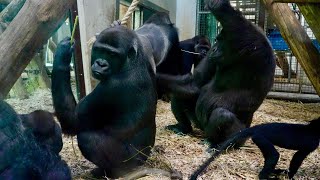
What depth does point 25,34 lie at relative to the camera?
7.16 ft

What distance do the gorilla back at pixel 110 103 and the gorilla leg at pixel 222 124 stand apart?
0.94 meters

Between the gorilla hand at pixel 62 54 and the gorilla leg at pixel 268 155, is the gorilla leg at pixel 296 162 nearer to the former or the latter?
the gorilla leg at pixel 268 155

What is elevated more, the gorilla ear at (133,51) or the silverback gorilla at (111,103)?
the gorilla ear at (133,51)

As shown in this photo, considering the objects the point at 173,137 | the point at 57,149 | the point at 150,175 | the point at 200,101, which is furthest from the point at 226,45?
the point at 57,149

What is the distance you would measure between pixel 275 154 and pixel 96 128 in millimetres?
1183

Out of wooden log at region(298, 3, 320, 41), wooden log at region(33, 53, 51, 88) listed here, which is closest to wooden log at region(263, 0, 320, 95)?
wooden log at region(298, 3, 320, 41)

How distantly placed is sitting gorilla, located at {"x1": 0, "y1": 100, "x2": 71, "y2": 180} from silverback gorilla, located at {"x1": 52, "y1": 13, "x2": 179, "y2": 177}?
692 mm

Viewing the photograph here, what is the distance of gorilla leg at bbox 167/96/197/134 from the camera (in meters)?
4.00

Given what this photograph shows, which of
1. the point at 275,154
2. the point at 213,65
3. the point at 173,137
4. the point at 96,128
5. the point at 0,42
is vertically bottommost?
the point at 173,137

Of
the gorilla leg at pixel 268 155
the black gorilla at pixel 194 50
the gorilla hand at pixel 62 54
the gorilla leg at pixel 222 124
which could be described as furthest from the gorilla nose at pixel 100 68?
the black gorilla at pixel 194 50

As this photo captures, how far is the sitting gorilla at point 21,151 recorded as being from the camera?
136cm

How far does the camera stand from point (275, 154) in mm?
2473

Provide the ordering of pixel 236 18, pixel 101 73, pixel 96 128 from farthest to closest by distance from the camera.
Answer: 1. pixel 236 18
2. pixel 96 128
3. pixel 101 73

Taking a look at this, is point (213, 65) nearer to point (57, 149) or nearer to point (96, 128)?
point (96, 128)
